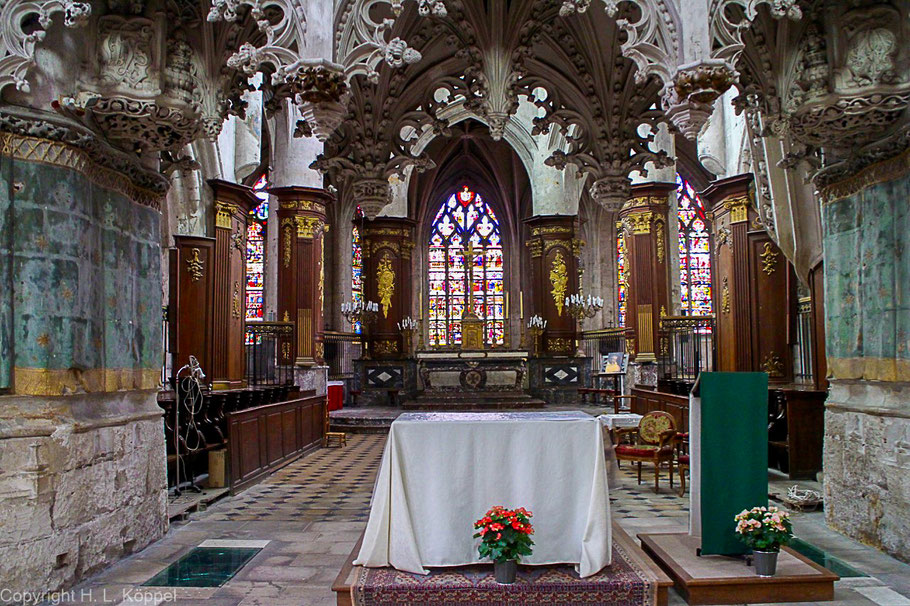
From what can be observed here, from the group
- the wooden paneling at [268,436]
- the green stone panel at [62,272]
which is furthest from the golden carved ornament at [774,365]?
the green stone panel at [62,272]

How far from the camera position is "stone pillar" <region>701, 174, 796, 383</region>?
12.3 metres

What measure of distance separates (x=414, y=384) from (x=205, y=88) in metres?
15.7

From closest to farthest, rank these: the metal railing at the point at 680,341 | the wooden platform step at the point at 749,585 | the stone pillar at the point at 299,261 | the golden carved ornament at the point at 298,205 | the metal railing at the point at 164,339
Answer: the wooden platform step at the point at 749,585 → the metal railing at the point at 164,339 → the metal railing at the point at 680,341 → the stone pillar at the point at 299,261 → the golden carved ornament at the point at 298,205

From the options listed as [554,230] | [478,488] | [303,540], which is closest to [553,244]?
[554,230]

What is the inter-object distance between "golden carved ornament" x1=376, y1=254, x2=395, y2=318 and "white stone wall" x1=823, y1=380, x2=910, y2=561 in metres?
15.8

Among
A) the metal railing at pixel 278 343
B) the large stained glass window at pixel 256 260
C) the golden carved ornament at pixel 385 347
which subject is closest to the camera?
the metal railing at pixel 278 343

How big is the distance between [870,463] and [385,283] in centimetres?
1663

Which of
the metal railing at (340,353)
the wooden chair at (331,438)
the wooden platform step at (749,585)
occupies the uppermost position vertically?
the metal railing at (340,353)

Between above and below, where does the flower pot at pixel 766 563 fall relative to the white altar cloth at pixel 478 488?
below

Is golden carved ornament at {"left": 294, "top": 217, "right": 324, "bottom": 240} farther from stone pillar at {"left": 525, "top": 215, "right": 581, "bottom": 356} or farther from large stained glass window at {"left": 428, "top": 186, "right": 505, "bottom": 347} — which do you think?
large stained glass window at {"left": 428, "top": 186, "right": 505, "bottom": 347}

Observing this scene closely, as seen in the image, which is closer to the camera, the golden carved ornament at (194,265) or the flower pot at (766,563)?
the flower pot at (766,563)

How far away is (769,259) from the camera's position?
1259cm

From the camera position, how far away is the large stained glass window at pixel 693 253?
23766 millimetres

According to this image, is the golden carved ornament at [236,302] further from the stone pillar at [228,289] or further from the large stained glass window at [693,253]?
the large stained glass window at [693,253]
